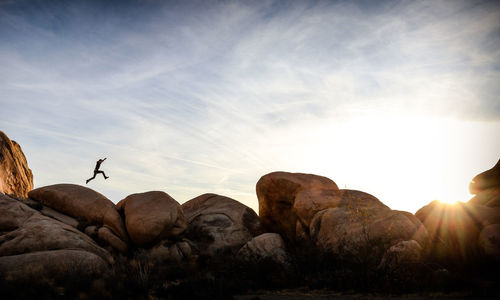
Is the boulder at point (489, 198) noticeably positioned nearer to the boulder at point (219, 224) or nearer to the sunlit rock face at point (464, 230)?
the sunlit rock face at point (464, 230)

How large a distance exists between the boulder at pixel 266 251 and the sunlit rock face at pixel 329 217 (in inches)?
64.0

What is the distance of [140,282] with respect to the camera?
9.45 metres

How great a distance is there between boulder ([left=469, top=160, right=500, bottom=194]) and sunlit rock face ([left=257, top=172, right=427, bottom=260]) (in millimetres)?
6032

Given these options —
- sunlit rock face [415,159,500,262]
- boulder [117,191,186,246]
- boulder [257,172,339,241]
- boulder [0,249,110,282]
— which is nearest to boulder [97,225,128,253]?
boulder [117,191,186,246]

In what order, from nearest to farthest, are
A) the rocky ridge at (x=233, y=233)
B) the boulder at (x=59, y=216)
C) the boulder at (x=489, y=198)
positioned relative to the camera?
the rocky ridge at (x=233, y=233)
the boulder at (x=489, y=198)
the boulder at (x=59, y=216)

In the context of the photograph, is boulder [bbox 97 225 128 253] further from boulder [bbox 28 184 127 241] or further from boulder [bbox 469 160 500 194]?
boulder [bbox 469 160 500 194]

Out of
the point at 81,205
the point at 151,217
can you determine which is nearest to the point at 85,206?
the point at 81,205

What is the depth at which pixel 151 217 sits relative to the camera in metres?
A: 18.2

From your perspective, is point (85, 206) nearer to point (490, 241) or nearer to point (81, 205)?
point (81, 205)

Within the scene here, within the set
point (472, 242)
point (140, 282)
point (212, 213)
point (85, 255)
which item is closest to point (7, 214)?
point (85, 255)

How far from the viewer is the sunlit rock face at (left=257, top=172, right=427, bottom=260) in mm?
13148

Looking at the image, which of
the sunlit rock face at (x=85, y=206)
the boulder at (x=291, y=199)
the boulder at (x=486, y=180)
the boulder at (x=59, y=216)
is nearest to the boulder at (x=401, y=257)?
the boulder at (x=291, y=199)

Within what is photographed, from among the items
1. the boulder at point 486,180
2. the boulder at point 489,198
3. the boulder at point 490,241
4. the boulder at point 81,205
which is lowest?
the boulder at point 490,241

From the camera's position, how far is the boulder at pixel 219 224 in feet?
64.5
